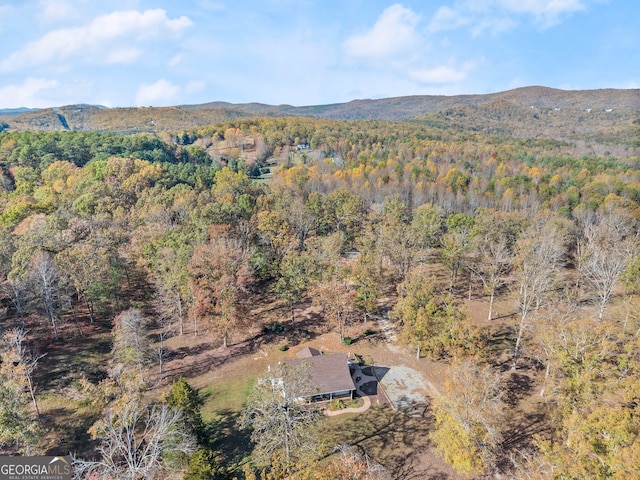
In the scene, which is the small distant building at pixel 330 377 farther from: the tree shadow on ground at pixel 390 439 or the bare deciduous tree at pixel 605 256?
the bare deciduous tree at pixel 605 256

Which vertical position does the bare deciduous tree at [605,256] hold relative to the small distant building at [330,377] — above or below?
above

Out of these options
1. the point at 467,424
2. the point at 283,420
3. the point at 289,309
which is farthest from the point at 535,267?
the point at 283,420

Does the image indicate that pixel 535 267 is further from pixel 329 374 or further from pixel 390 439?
pixel 329 374

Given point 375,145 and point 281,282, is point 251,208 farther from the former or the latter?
point 375,145

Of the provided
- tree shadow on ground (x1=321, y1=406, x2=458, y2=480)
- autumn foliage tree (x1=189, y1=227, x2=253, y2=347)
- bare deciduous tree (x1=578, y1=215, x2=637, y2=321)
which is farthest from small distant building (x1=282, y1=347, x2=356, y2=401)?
bare deciduous tree (x1=578, y1=215, x2=637, y2=321)

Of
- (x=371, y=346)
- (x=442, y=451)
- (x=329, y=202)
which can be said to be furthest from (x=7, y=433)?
(x=329, y=202)

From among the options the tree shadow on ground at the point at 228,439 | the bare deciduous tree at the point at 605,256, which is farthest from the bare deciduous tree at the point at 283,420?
the bare deciduous tree at the point at 605,256
